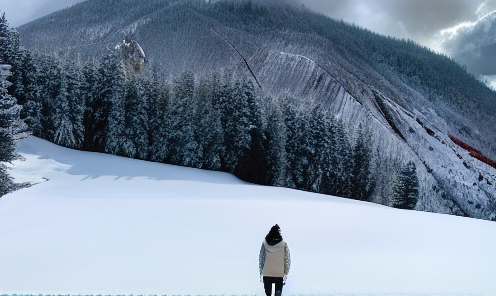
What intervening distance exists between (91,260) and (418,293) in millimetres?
6017

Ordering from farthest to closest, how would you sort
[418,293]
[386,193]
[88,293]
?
[386,193], [418,293], [88,293]

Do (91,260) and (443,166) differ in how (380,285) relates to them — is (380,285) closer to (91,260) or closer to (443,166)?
(91,260)

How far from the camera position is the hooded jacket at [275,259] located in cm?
500

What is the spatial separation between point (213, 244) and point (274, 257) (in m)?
3.64

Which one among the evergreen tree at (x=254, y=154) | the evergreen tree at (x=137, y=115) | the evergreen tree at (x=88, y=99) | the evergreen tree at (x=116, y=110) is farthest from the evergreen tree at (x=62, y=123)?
the evergreen tree at (x=254, y=154)

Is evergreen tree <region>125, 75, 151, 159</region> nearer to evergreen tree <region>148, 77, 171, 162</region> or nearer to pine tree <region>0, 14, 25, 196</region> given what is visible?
evergreen tree <region>148, 77, 171, 162</region>

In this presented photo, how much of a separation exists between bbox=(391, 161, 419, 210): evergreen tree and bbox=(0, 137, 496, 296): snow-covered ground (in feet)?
11.2

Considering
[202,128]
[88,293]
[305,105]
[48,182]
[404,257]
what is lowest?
[88,293]

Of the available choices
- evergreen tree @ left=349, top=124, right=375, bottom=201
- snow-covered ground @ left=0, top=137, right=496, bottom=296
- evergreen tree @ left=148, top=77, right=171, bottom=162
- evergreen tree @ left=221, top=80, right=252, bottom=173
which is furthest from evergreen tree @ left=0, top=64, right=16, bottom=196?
evergreen tree @ left=349, top=124, right=375, bottom=201

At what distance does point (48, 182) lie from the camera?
51.8 feet

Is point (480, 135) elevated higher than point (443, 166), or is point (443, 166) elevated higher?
point (480, 135)

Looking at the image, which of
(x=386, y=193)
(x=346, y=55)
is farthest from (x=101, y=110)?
(x=386, y=193)

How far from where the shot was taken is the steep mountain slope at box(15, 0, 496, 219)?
755 inches

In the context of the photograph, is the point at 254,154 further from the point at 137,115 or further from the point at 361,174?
the point at 137,115
